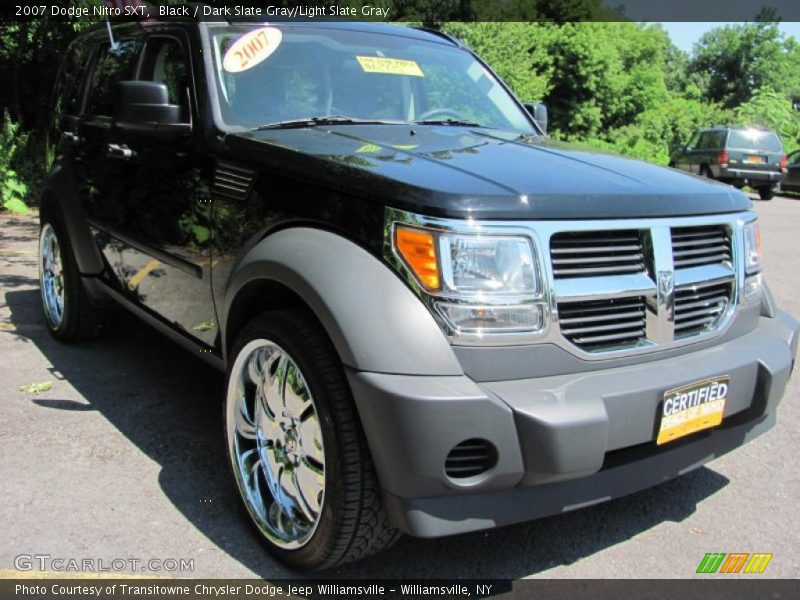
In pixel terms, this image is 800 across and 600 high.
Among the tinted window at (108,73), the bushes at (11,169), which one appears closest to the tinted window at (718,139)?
the bushes at (11,169)

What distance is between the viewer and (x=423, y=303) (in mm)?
2229

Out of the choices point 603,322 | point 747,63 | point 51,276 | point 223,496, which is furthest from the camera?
point 747,63

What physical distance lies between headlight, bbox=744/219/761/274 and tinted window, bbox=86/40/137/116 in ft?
10.6

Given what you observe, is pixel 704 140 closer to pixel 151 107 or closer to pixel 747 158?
pixel 747 158

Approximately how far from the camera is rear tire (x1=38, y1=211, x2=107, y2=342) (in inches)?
189

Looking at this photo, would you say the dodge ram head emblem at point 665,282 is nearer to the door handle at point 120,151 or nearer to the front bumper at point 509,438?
the front bumper at point 509,438

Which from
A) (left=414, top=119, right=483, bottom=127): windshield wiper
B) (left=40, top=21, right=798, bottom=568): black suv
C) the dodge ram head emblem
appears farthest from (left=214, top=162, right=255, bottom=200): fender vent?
the dodge ram head emblem

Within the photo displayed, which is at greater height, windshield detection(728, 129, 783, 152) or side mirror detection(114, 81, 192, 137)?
side mirror detection(114, 81, 192, 137)

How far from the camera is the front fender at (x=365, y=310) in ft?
7.13

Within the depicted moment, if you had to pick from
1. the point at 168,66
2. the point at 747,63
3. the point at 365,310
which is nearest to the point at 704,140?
the point at 168,66

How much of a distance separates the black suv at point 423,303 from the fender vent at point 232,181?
0.04 feet

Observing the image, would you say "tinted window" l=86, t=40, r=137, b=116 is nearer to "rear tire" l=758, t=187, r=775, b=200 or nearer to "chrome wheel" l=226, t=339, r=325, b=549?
"chrome wheel" l=226, t=339, r=325, b=549

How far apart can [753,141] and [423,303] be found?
1993cm

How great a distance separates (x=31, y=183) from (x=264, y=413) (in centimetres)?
1112
